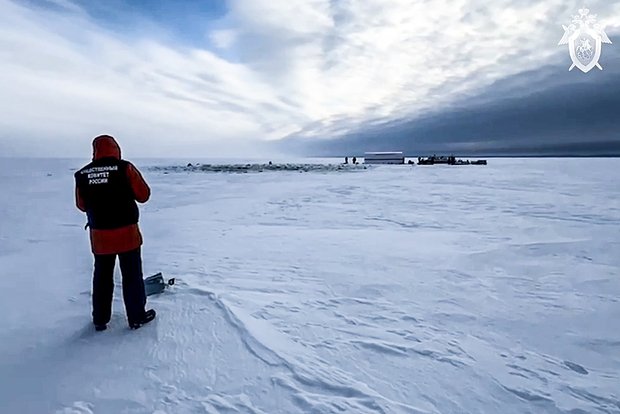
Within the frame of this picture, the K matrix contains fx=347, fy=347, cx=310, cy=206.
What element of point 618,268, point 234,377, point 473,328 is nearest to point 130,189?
point 234,377

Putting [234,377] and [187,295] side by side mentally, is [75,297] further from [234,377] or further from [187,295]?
[234,377]

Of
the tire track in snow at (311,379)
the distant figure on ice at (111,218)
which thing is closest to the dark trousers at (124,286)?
the distant figure on ice at (111,218)

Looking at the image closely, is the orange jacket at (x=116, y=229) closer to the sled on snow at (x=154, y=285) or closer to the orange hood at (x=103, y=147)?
the orange hood at (x=103, y=147)

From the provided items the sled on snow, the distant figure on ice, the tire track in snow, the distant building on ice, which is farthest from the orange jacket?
the distant building on ice

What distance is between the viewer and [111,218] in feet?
8.90

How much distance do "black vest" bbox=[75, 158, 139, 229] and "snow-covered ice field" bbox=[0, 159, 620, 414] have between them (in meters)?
0.97

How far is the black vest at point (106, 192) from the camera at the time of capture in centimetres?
263

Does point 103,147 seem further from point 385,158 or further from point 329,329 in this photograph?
point 385,158

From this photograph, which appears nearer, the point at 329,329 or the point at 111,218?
the point at 111,218

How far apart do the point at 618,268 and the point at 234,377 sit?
201 inches

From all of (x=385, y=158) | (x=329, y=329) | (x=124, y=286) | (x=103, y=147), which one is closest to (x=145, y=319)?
(x=124, y=286)

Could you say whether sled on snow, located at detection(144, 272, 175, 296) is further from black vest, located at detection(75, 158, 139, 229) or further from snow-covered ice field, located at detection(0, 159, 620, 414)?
black vest, located at detection(75, 158, 139, 229)

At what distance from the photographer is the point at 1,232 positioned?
7.16m

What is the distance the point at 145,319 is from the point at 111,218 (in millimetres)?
948
